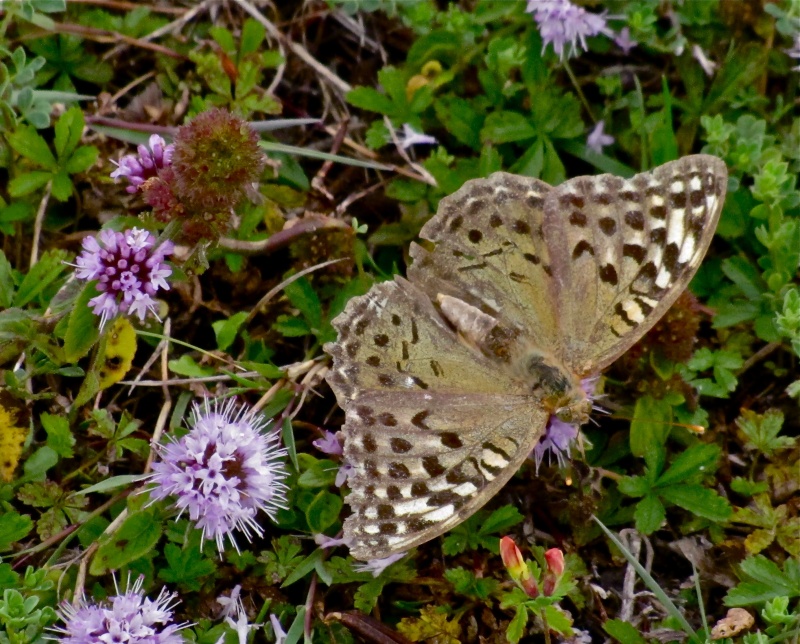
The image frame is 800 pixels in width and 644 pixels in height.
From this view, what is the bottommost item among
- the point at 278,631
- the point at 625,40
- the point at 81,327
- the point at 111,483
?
the point at 278,631

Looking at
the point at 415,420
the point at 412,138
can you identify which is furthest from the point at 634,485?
the point at 412,138

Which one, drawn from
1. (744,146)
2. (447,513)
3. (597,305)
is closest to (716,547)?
(597,305)

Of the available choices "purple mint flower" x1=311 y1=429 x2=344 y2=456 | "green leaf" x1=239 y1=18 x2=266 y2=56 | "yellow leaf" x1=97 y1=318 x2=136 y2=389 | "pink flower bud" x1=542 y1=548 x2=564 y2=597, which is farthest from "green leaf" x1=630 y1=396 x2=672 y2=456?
"green leaf" x1=239 y1=18 x2=266 y2=56

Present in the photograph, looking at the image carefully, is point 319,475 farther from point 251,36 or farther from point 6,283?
point 251,36

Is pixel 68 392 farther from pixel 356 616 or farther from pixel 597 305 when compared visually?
pixel 597 305

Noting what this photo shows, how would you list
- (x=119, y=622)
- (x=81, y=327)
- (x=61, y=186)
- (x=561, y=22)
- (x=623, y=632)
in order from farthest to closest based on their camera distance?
1. (x=561, y=22)
2. (x=61, y=186)
3. (x=623, y=632)
4. (x=81, y=327)
5. (x=119, y=622)

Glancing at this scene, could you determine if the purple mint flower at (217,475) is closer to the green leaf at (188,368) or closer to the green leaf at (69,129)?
the green leaf at (188,368)
